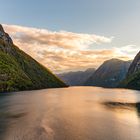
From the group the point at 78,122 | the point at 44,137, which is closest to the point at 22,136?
the point at 44,137

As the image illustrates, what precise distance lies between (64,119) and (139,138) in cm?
2562

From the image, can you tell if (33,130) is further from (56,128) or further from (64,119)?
(64,119)

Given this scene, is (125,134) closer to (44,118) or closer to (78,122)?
(78,122)

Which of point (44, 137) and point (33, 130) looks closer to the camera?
point (44, 137)

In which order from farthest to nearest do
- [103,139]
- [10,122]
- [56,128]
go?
[10,122] → [56,128] → [103,139]

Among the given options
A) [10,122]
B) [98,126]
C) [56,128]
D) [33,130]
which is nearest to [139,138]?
[98,126]

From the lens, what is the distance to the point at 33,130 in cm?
5478

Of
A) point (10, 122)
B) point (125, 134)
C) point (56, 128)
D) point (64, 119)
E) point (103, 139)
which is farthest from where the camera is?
point (64, 119)

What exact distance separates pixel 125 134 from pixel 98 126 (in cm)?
912

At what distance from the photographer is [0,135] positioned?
49594 mm

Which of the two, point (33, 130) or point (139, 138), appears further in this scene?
point (33, 130)

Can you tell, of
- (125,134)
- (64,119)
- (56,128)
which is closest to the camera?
(125,134)

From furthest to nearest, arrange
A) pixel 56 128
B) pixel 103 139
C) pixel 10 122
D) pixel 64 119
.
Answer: pixel 64 119 → pixel 10 122 → pixel 56 128 → pixel 103 139

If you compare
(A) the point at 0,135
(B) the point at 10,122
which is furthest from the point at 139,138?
(B) the point at 10,122
